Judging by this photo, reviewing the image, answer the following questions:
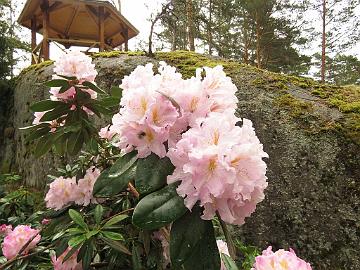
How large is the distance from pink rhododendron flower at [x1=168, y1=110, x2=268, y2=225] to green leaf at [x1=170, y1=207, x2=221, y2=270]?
38 mm

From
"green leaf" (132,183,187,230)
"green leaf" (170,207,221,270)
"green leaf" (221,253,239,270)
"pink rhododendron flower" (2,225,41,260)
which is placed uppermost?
"green leaf" (132,183,187,230)

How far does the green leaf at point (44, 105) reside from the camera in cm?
122

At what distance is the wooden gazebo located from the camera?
20.6 feet

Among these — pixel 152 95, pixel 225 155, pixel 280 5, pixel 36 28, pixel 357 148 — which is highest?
pixel 280 5

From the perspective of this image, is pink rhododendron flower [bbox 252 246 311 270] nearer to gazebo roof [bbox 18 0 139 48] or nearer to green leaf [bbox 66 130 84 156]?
green leaf [bbox 66 130 84 156]

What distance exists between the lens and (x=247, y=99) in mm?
2539

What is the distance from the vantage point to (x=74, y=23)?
316 inches

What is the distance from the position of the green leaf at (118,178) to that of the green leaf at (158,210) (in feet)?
0.46

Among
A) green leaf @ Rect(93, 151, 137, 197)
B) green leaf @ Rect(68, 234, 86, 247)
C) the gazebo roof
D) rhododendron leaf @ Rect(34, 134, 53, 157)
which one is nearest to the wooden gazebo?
the gazebo roof

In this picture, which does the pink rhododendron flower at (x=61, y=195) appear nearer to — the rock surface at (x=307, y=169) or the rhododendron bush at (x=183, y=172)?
the rhododendron bush at (x=183, y=172)

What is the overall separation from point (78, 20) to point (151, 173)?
793 cm

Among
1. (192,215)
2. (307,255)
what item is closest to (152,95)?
(192,215)

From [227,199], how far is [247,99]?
1.93 metres

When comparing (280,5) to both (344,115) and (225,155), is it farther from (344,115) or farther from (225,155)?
(225,155)
